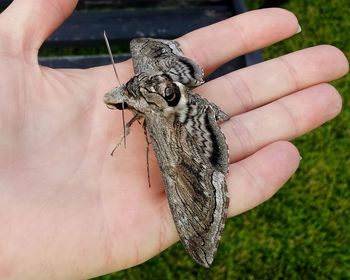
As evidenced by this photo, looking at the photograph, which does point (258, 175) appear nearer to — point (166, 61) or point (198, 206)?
point (198, 206)

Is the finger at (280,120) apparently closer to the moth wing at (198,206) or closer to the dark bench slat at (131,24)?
the moth wing at (198,206)

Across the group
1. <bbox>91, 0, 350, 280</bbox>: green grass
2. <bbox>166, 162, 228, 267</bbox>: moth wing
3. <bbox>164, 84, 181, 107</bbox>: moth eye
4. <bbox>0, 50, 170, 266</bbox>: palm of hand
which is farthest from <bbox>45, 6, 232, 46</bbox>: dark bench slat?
<bbox>166, 162, 228, 267</bbox>: moth wing

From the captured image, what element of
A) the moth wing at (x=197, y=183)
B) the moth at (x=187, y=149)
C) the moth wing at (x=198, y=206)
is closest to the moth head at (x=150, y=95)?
the moth at (x=187, y=149)

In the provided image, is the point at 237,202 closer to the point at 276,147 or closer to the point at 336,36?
the point at 276,147

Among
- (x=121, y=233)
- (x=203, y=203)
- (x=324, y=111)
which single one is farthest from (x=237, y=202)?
(x=324, y=111)

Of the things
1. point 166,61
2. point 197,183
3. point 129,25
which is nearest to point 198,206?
point 197,183

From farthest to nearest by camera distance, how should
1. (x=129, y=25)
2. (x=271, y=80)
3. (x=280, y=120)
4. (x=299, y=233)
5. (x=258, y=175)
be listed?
(x=129, y=25) → (x=299, y=233) → (x=271, y=80) → (x=280, y=120) → (x=258, y=175)
